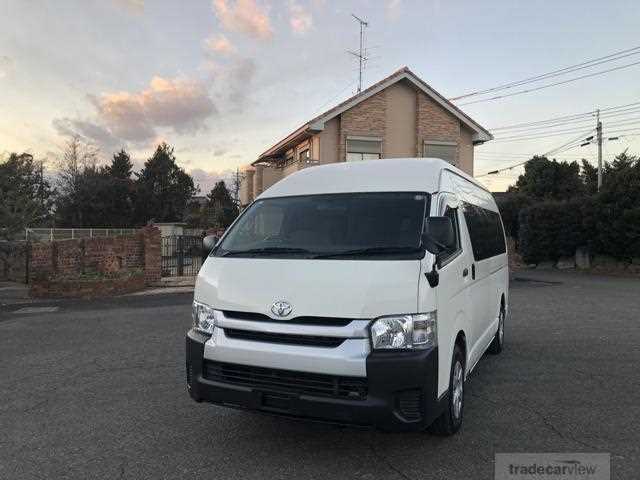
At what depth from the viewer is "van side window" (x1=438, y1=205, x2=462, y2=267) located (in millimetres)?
3982

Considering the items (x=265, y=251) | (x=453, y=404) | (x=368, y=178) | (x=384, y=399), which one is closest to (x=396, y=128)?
(x=368, y=178)

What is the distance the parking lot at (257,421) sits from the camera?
3775mm

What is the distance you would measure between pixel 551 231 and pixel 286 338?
2005 cm

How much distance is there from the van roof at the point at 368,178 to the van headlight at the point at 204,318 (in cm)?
141

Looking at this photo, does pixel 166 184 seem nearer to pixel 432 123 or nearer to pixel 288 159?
pixel 288 159

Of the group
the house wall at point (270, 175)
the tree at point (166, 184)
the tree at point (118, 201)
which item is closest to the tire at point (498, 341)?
the house wall at point (270, 175)

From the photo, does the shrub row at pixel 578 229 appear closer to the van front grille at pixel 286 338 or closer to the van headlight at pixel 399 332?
the van headlight at pixel 399 332

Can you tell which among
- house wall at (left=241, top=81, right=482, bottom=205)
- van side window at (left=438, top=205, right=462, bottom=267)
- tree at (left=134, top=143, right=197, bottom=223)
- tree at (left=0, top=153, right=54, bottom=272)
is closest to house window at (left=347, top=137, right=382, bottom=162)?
house wall at (left=241, top=81, right=482, bottom=205)

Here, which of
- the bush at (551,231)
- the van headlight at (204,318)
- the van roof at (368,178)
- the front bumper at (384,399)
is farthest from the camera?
the bush at (551,231)

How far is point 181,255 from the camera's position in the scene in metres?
18.5

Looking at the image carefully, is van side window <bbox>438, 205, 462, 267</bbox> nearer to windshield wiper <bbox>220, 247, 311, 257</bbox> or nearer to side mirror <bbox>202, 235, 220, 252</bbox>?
windshield wiper <bbox>220, 247, 311, 257</bbox>

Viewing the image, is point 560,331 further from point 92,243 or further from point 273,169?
point 273,169

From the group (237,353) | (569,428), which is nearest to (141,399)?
Answer: (237,353)

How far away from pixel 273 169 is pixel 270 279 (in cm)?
2487
